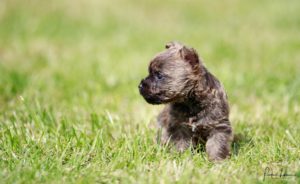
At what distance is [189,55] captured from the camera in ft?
17.6

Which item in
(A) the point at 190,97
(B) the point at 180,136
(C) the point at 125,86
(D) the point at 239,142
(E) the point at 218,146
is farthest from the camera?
(C) the point at 125,86

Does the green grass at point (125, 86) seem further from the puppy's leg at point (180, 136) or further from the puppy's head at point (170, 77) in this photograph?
the puppy's head at point (170, 77)

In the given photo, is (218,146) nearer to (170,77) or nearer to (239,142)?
(239,142)

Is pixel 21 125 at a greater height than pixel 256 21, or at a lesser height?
lesser

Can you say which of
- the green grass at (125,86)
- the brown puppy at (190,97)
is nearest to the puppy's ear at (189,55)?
the brown puppy at (190,97)

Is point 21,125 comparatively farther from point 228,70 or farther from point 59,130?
point 228,70

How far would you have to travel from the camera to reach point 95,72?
940 cm

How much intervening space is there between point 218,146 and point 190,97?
0.53 m

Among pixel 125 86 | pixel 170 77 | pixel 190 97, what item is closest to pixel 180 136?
pixel 190 97

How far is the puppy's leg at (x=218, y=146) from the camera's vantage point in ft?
17.3

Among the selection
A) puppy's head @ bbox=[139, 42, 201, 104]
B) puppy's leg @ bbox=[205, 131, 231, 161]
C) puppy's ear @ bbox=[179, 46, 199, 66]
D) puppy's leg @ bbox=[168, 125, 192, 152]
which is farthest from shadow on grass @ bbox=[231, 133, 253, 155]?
puppy's ear @ bbox=[179, 46, 199, 66]

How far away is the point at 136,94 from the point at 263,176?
12.4 ft

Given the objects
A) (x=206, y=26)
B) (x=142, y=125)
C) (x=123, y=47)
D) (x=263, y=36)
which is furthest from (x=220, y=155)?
(x=206, y=26)

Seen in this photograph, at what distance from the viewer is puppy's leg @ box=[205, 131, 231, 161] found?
17.3 feet
